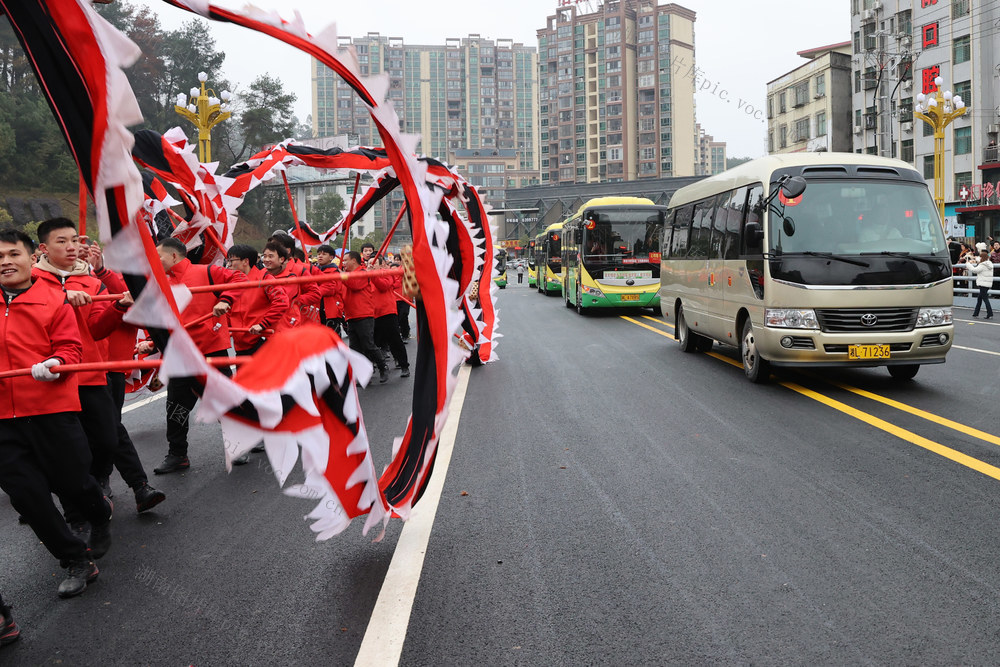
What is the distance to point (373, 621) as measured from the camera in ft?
11.8

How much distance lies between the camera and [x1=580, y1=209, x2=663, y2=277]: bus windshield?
2162cm

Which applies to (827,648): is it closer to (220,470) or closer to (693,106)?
(220,470)

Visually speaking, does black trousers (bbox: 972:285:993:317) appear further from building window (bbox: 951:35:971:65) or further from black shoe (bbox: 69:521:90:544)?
building window (bbox: 951:35:971:65)

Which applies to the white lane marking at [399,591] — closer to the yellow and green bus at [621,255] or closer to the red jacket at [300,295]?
the red jacket at [300,295]

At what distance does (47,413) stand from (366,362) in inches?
75.7

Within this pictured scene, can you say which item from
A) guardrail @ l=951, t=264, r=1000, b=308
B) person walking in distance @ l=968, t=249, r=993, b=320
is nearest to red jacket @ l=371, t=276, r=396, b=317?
person walking in distance @ l=968, t=249, r=993, b=320

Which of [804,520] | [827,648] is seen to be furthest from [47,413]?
[804,520]

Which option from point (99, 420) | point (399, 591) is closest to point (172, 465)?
point (99, 420)

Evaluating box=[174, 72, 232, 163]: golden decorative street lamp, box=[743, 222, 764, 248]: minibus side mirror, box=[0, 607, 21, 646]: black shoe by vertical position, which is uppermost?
box=[174, 72, 232, 163]: golden decorative street lamp

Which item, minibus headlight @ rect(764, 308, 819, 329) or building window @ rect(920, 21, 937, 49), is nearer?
minibus headlight @ rect(764, 308, 819, 329)

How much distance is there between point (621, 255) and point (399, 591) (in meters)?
18.3

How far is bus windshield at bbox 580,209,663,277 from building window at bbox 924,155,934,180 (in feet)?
104

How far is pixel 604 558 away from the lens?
4.29 metres

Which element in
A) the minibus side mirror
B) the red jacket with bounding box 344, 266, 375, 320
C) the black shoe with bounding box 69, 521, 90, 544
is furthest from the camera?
the red jacket with bounding box 344, 266, 375, 320
